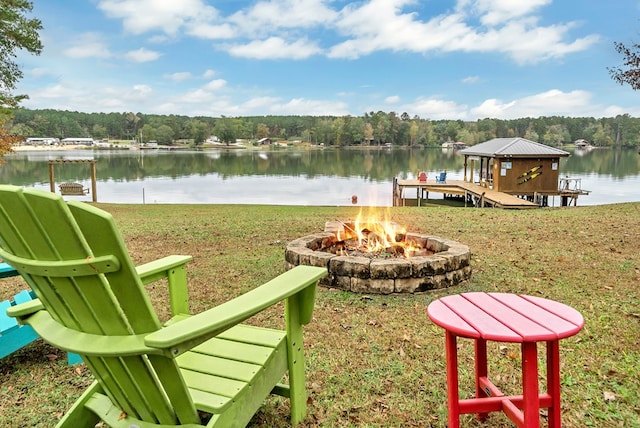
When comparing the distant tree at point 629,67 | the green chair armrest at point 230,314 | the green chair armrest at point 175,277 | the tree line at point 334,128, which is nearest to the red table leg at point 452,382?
the green chair armrest at point 230,314

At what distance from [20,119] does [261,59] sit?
1870 inches

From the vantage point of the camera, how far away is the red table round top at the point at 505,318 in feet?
5.54

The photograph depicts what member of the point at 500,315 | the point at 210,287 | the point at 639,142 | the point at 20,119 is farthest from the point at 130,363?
the point at 639,142

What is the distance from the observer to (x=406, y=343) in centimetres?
327

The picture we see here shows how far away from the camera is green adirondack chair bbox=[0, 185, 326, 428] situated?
4.19 feet

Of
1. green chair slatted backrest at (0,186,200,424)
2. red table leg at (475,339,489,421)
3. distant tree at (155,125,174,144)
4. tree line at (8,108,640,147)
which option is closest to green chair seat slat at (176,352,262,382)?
green chair slatted backrest at (0,186,200,424)

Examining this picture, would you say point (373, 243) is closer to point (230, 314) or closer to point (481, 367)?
point (481, 367)

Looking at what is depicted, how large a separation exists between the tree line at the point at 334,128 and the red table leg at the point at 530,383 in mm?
93918

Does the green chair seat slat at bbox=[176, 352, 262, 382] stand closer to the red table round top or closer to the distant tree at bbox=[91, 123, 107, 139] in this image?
the red table round top

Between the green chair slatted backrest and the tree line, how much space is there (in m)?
94.7

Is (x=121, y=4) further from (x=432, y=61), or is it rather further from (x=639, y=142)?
(x=639, y=142)

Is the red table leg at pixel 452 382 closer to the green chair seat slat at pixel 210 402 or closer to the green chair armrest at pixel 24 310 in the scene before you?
the green chair seat slat at pixel 210 402

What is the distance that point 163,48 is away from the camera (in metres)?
73.9

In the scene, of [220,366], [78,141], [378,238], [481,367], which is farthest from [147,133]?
[481,367]
